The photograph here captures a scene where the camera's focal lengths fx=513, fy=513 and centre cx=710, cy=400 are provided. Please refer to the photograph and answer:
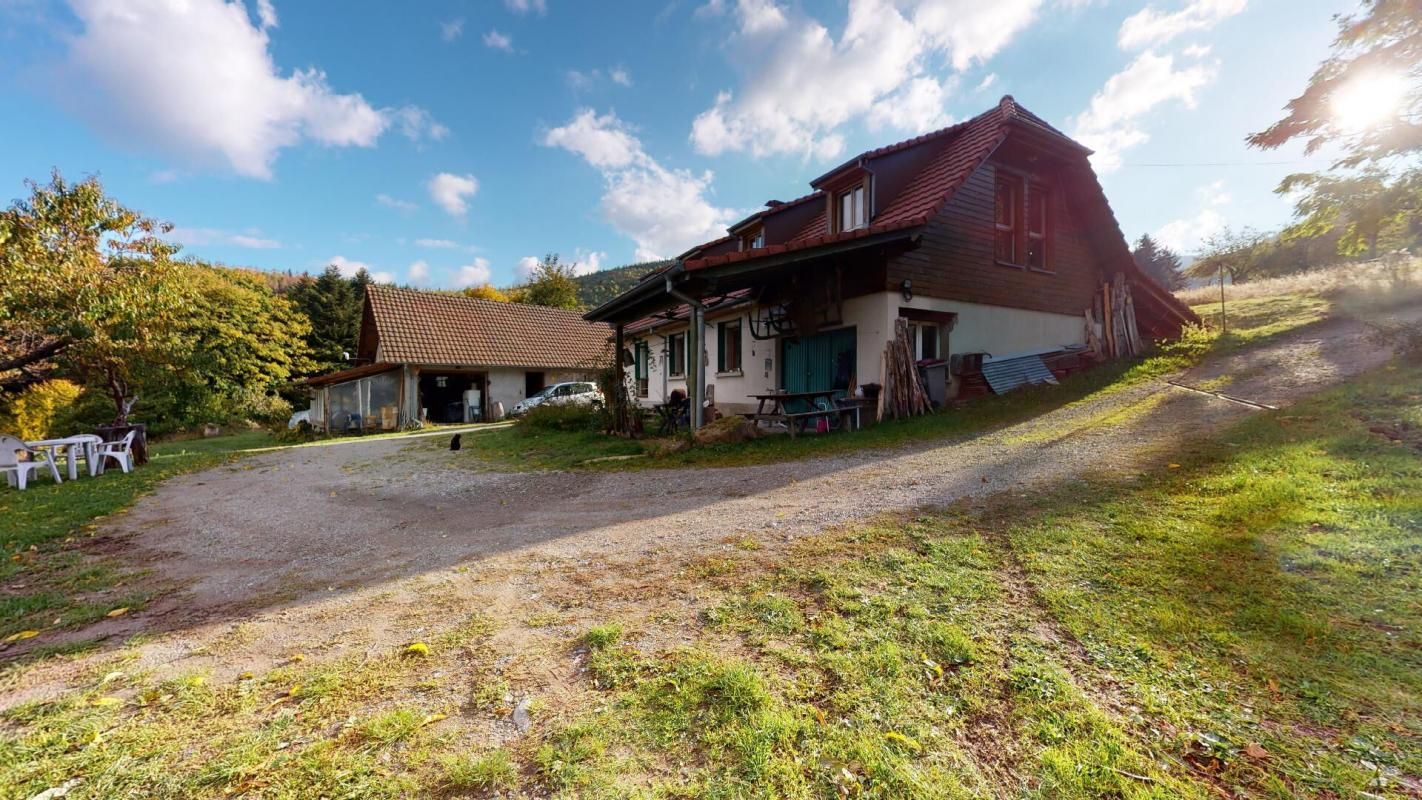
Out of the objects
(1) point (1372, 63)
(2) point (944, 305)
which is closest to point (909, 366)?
(2) point (944, 305)

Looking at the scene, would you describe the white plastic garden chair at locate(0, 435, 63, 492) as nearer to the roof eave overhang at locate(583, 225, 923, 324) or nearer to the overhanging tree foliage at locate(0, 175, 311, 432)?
the overhanging tree foliage at locate(0, 175, 311, 432)

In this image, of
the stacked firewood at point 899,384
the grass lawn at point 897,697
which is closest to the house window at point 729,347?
the stacked firewood at point 899,384

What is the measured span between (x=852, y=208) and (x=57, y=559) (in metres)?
13.3

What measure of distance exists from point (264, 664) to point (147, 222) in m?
13.1

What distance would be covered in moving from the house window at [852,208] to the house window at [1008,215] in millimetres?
3466

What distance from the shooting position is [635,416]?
1197cm

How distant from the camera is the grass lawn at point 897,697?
1791 millimetres

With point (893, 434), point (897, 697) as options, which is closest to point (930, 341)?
point (893, 434)

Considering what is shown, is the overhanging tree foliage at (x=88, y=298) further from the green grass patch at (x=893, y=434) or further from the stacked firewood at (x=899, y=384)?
the stacked firewood at (x=899, y=384)

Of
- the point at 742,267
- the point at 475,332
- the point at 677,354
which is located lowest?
the point at 677,354

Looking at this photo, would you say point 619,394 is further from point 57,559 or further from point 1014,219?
point 1014,219

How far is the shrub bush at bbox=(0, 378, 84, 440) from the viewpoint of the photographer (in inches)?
677

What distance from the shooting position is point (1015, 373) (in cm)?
1154

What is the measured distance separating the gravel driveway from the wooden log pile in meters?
3.45
